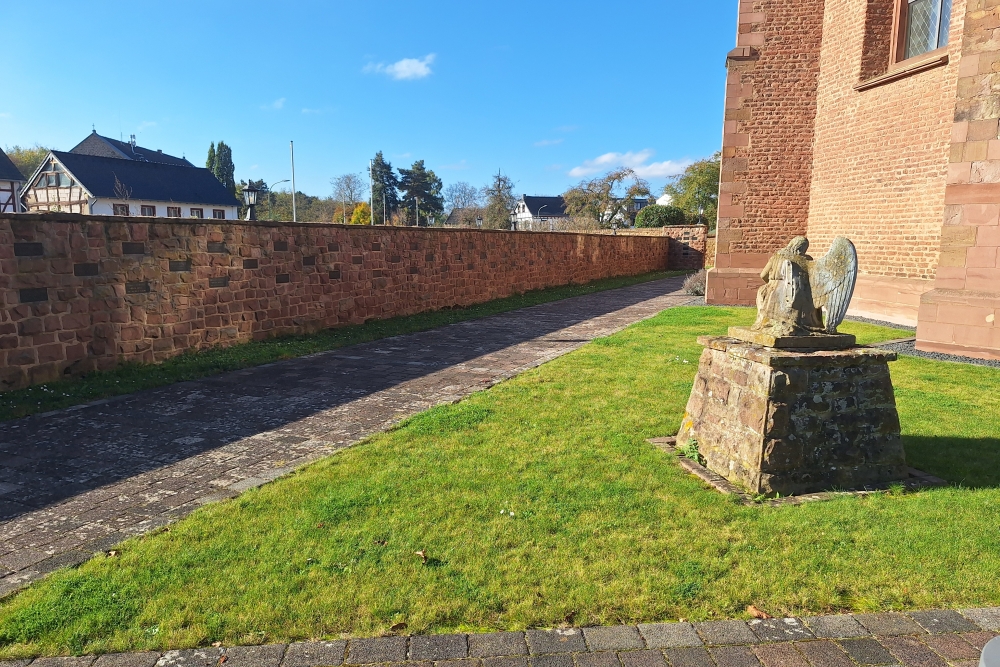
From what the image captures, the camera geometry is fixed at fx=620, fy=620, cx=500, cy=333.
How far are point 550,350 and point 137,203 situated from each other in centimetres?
4616

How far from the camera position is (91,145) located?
55.5 m

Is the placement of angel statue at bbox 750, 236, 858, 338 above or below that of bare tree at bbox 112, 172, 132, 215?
below

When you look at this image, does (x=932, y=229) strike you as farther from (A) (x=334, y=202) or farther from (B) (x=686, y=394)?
(A) (x=334, y=202)

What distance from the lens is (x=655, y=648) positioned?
8.26 feet

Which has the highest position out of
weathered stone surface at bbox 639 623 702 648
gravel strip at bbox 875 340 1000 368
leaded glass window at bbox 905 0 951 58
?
leaded glass window at bbox 905 0 951 58

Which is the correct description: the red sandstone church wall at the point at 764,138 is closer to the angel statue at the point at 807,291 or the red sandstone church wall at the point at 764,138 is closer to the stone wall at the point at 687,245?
the angel statue at the point at 807,291

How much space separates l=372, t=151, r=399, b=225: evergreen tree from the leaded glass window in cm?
5948

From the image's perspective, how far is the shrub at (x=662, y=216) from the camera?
34812 mm

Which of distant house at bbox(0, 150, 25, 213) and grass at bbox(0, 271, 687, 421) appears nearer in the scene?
grass at bbox(0, 271, 687, 421)

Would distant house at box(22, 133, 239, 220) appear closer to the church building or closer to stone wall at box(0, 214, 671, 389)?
stone wall at box(0, 214, 671, 389)

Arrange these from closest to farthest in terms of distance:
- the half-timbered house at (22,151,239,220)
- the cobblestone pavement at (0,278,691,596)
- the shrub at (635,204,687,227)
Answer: the cobblestone pavement at (0,278,691,596) < the shrub at (635,204,687,227) < the half-timbered house at (22,151,239,220)

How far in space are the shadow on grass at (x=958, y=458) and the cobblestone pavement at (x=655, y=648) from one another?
1.92 m

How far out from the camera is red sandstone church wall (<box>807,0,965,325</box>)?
1123 centimetres

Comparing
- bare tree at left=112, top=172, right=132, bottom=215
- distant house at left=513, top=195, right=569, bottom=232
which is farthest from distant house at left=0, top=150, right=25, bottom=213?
distant house at left=513, top=195, right=569, bottom=232
